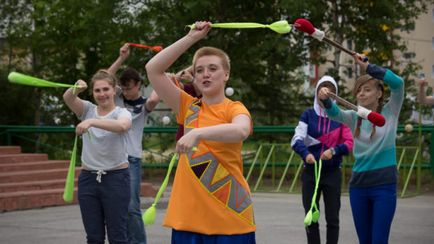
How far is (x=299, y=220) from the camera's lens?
11164mm

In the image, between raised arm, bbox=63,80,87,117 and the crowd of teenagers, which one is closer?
the crowd of teenagers

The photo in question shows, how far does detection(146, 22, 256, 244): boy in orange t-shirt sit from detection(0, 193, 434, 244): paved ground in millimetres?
4668

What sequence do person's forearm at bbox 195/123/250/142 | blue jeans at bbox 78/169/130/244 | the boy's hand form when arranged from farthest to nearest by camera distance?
the boy's hand → blue jeans at bbox 78/169/130/244 → person's forearm at bbox 195/123/250/142

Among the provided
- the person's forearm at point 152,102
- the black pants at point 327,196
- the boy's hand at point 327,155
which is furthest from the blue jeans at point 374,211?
the person's forearm at point 152,102

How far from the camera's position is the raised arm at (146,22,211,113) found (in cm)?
451

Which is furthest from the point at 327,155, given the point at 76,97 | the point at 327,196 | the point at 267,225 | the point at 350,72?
the point at 350,72

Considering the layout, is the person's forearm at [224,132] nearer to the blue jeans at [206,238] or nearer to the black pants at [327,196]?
the blue jeans at [206,238]

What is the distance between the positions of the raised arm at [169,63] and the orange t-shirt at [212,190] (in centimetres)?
25

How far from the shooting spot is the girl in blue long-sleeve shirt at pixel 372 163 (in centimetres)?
617

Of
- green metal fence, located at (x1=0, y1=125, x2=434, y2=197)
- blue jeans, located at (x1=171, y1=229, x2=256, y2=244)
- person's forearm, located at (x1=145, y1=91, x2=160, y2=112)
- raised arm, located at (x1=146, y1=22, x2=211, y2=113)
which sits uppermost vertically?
raised arm, located at (x1=146, y1=22, x2=211, y2=113)

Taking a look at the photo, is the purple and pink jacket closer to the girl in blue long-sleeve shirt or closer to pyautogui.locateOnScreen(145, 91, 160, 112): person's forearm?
the girl in blue long-sleeve shirt

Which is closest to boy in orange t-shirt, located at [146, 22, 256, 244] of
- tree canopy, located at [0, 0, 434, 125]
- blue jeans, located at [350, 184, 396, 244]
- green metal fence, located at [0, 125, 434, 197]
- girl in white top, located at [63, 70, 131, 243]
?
girl in white top, located at [63, 70, 131, 243]

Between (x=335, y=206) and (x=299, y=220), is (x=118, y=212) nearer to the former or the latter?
(x=335, y=206)

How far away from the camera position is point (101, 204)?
20.8 feet
